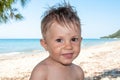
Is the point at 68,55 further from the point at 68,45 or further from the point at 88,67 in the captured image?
the point at 88,67

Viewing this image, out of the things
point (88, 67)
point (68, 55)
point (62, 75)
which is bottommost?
point (88, 67)

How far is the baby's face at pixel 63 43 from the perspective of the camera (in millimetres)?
2086

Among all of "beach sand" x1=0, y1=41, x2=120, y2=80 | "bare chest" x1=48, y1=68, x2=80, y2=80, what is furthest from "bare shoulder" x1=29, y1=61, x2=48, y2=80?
"beach sand" x1=0, y1=41, x2=120, y2=80

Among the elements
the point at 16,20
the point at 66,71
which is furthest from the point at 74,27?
the point at 16,20

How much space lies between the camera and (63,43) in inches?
82.2

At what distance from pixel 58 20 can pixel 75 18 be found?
141mm

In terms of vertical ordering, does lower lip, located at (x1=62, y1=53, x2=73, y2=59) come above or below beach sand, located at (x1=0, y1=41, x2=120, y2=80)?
above

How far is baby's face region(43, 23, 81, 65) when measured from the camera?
6.84 ft

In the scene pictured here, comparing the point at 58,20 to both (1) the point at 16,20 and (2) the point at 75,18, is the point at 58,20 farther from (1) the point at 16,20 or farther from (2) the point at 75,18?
(1) the point at 16,20

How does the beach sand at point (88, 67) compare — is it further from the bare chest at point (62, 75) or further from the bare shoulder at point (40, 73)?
the bare shoulder at point (40, 73)

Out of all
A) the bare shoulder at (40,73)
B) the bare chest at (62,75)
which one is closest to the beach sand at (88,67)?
the bare chest at (62,75)

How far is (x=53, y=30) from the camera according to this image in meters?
2.12

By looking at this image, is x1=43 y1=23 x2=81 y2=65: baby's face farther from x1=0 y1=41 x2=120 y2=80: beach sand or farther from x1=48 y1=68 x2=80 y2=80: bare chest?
x1=0 y1=41 x2=120 y2=80: beach sand

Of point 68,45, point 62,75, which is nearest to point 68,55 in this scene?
point 68,45
